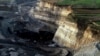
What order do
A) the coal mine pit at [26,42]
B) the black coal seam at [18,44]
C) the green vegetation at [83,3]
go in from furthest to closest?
the green vegetation at [83,3]
the black coal seam at [18,44]
the coal mine pit at [26,42]

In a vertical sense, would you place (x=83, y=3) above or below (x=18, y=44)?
above

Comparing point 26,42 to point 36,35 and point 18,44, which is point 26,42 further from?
point 36,35

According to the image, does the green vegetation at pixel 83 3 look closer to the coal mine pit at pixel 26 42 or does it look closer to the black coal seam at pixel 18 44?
the coal mine pit at pixel 26 42

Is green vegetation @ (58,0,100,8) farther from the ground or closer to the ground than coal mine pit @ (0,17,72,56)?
farther from the ground

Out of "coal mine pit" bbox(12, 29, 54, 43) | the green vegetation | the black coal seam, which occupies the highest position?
the green vegetation

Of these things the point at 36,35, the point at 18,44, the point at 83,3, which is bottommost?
the point at 18,44

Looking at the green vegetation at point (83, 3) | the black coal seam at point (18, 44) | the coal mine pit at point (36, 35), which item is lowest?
the black coal seam at point (18, 44)

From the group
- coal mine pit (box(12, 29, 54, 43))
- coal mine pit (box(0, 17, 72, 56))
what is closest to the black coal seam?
coal mine pit (box(0, 17, 72, 56))

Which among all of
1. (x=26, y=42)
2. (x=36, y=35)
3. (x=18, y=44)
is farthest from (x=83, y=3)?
(x=18, y=44)

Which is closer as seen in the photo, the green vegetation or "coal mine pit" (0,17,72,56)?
"coal mine pit" (0,17,72,56)

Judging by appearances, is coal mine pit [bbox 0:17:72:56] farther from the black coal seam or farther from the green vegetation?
the green vegetation

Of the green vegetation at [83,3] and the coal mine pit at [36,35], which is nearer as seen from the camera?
the coal mine pit at [36,35]

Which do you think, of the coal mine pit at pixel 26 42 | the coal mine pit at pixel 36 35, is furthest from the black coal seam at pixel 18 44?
the coal mine pit at pixel 36 35
